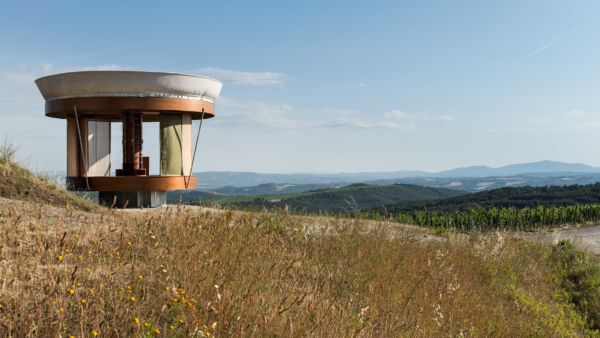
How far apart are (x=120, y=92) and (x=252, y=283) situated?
11.3m

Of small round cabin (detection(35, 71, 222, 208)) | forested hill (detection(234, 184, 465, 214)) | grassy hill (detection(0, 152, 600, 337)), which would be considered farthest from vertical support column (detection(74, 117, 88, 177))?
forested hill (detection(234, 184, 465, 214))

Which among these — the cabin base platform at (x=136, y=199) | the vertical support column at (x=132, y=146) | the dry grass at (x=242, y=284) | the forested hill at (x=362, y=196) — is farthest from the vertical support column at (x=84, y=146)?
the forested hill at (x=362, y=196)

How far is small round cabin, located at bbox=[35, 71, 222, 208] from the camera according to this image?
15.0m

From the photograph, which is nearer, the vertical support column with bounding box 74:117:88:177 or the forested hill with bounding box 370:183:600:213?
the vertical support column with bounding box 74:117:88:177

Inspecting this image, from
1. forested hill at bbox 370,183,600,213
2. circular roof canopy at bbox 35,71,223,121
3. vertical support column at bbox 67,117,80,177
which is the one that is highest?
circular roof canopy at bbox 35,71,223,121

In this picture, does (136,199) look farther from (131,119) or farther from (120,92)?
(120,92)

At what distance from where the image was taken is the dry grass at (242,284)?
13.2 ft

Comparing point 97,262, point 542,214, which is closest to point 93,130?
point 97,262

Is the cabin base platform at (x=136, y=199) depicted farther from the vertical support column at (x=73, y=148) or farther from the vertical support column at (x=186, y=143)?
the vertical support column at (x=73, y=148)

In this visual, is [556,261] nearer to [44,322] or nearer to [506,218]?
[506,218]

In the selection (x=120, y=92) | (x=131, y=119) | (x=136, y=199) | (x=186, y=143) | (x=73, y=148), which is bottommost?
(x=136, y=199)

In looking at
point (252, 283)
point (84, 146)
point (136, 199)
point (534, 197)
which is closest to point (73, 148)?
point (84, 146)

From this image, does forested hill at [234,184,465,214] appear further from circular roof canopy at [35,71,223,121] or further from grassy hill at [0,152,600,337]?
grassy hill at [0,152,600,337]

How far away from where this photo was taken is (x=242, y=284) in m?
4.95
